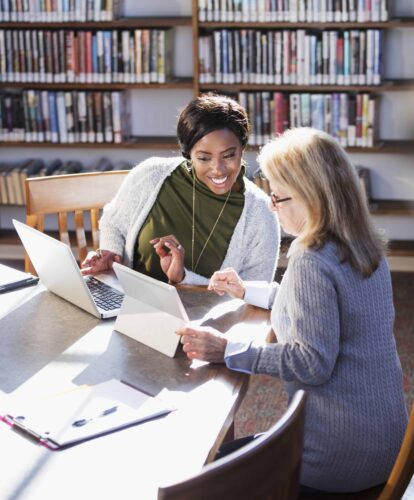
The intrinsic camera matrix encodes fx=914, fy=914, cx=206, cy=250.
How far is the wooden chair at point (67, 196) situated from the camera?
2889 millimetres

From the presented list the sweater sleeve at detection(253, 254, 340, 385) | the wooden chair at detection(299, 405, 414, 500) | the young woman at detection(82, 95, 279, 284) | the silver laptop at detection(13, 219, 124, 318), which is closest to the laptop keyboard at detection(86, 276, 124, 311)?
the silver laptop at detection(13, 219, 124, 318)

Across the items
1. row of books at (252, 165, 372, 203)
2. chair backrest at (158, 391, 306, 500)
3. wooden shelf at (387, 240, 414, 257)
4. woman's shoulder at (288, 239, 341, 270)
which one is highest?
woman's shoulder at (288, 239, 341, 270)

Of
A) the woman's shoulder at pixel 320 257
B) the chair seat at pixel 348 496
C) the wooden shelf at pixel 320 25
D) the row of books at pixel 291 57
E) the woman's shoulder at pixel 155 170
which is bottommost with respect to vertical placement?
the chair seat at pixel 348 496

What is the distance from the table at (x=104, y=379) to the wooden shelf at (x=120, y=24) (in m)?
2.28

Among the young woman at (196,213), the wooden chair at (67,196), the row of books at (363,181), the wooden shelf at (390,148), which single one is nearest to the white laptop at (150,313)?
the young woman at (196,213)

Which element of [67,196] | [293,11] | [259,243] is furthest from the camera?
[293,11]

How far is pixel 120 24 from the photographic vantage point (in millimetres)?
4422

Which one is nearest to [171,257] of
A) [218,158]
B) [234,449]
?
[218,158]

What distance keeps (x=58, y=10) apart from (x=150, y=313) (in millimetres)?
2801

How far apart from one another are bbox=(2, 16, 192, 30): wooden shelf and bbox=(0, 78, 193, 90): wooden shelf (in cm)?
28

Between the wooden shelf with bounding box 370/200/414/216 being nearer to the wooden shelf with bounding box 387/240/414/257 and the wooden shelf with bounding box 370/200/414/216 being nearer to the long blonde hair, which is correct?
the wooden shelf with bounding box 387/240/414/257

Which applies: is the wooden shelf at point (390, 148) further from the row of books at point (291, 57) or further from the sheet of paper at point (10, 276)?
the sheet of paper at point (10, 276)

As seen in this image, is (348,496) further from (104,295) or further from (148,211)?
(148,211)

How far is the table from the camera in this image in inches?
59.0
